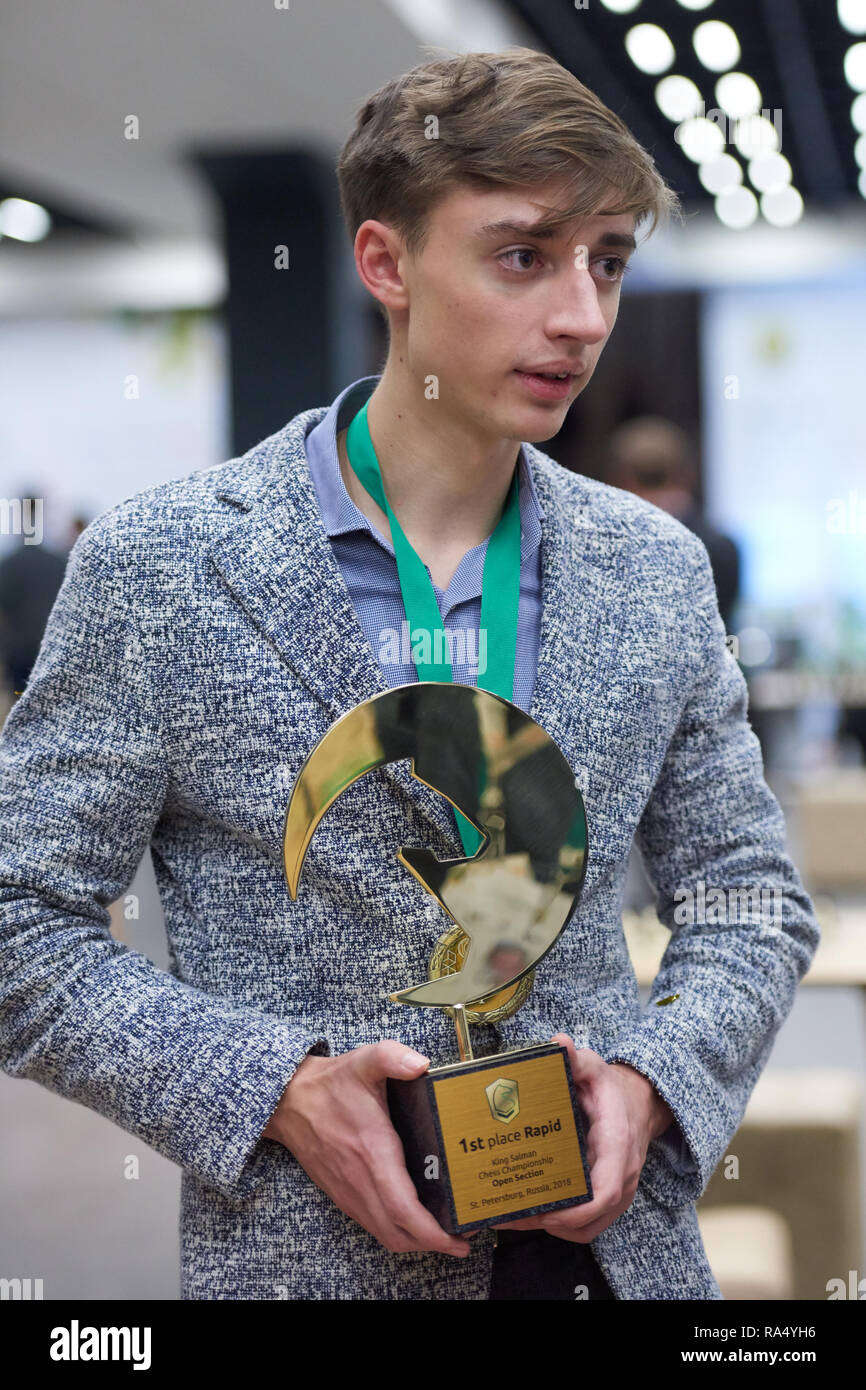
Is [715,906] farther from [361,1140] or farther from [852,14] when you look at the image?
[852,14]

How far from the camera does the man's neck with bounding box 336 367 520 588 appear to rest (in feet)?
3.67

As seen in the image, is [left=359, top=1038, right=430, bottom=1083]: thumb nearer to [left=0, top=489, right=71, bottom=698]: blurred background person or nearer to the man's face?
the man's face

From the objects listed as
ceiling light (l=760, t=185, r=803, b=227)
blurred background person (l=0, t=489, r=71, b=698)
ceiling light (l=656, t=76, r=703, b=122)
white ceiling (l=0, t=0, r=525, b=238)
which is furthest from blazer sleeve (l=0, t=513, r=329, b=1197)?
ceiling light (l=760, t=185, r=803, b=227)

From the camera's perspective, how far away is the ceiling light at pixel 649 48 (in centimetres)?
511

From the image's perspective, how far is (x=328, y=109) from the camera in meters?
6.21

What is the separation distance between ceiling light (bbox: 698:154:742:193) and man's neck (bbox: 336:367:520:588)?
5.44 metres

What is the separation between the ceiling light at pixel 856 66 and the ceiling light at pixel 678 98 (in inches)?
27.6

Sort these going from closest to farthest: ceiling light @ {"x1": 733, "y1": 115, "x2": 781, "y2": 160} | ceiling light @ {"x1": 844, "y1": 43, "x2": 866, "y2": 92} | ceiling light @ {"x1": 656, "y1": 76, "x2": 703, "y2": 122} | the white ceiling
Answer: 1. the white ceiling
2. ceiling light @ {"x1": 733, "y1": 115, "x2": 781, "y2": 160}
3. ceiling light @ {"x1": 656, "y1": 76, "x2": 703, "y2": 122}
4. ceiling light @ {"x1": 844, "y1": 43, "x2": 866, "y2": 92}

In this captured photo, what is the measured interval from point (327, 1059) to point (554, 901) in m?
0.20

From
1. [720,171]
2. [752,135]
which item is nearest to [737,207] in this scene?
[720,171]

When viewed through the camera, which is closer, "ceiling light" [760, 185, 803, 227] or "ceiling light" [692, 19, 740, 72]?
"ceiling light" [692, 19, 740, 72]

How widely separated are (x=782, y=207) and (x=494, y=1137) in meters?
9.68

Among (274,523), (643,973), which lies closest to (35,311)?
(643,973)
